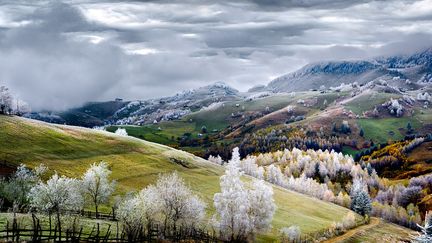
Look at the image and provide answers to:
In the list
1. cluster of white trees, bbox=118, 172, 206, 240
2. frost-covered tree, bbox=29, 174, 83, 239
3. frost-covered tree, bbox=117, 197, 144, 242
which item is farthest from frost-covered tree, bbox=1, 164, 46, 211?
frost-covered tree, bbox=117, 197, 144, 242

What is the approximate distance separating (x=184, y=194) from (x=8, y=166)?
54.0m

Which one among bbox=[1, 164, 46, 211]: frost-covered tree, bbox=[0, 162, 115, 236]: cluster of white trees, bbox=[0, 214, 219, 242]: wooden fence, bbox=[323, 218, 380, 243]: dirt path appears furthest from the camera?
bbox=[323, 218, 380, 243]: dirt path

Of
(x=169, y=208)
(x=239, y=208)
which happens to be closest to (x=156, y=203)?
(x=169, y=208)

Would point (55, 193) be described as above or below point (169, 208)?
above

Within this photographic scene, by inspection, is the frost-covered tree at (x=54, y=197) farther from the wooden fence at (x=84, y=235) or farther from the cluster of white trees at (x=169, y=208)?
the cluster of white trees at (x=169, y=208)

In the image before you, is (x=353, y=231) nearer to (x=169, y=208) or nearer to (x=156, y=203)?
(x=169, y=208)

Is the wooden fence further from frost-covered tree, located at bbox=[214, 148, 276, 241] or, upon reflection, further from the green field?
the green field

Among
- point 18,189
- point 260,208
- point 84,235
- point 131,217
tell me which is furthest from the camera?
point 260,208

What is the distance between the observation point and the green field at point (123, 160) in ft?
462

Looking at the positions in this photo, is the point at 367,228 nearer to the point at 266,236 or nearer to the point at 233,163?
the point at 266,236

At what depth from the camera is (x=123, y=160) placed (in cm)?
16500

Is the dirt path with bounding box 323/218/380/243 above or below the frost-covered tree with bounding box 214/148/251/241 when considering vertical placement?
below

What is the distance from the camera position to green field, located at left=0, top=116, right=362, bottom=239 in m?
141

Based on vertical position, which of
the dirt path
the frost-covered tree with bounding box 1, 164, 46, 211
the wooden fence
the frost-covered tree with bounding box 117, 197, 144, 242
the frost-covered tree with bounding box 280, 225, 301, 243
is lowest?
the dirt path
